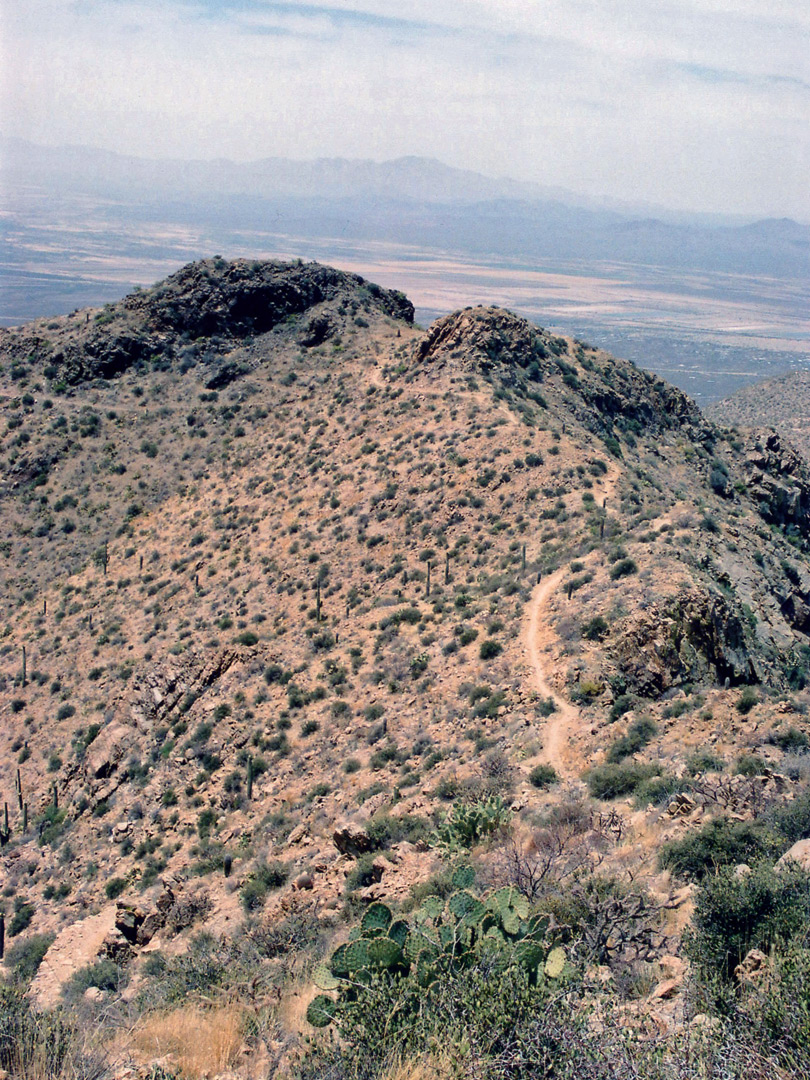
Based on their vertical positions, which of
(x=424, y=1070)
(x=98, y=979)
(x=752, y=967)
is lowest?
(x=98, y=979)

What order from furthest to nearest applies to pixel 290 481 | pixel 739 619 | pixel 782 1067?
1. pixel 290 481
2. pixel 739 619
3. pixel 782 1067

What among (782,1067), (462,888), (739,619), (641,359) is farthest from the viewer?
(641,359)

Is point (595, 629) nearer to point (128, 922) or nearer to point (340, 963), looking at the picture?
point (128, 922)

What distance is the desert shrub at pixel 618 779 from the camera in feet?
46.5

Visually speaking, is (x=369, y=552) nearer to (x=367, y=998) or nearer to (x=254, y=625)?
(x=254, y=625)

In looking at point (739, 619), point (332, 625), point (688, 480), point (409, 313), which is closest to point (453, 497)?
point (332, 625)

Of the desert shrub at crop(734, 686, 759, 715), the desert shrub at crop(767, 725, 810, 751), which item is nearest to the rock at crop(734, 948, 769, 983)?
the desert shrub at crop(767, 725, 810, 751)

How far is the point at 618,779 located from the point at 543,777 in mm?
1661

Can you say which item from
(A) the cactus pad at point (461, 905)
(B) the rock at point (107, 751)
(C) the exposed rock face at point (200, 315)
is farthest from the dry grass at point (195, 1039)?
(C) the exposed rock face at point (200, 315)

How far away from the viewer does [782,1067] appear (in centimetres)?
589

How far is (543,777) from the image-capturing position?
50.9 ft

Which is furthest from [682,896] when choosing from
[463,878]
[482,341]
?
[482,341]

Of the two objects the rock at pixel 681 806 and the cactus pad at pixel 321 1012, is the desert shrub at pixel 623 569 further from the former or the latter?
the cactus pad at pixel 321 1012

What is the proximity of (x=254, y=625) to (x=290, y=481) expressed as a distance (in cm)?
1072
